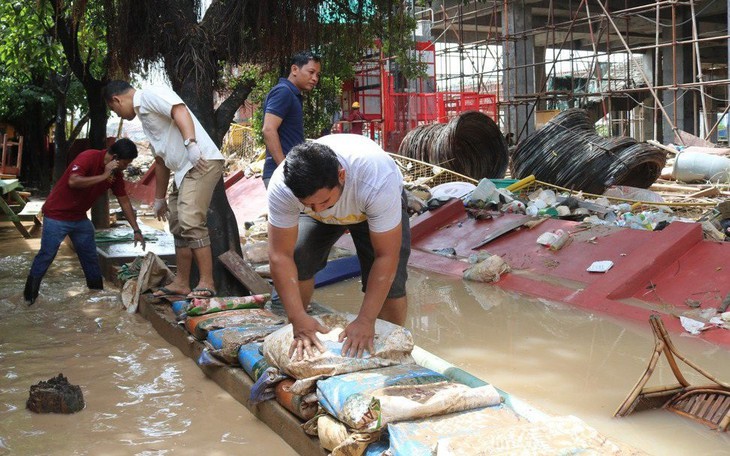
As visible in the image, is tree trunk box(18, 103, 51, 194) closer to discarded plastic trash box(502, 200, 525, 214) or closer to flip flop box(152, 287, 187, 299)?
discarded plastic trash box(502, 200, 525, 214)

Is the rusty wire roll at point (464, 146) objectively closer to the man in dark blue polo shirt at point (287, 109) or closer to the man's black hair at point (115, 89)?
the man in dark blue polo shirt at point (287, 109)

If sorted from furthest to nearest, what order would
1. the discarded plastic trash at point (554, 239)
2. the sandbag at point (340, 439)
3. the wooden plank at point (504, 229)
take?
1. the wooden plank at point (504, 229)
2. the discarded plastic trash at point (554, 239)
3. the sandbag at point (340, 439)

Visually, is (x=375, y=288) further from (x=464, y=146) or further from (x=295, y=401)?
(x=464, y=146)

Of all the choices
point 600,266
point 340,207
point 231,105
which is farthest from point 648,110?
point 340,207

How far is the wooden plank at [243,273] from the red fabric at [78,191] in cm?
127

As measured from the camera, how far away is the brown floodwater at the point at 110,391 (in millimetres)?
3703

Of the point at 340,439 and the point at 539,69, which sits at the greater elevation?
the point at 539,69

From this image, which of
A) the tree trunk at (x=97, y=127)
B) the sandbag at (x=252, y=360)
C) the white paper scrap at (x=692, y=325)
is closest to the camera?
the sandbag at (x=252, y=360)

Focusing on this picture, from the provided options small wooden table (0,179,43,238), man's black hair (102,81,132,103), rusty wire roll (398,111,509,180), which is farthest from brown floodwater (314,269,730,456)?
rusty wire roll (398,111,509,180)

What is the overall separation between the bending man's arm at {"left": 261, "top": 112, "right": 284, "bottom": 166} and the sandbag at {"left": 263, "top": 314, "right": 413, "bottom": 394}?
2061 millimetres

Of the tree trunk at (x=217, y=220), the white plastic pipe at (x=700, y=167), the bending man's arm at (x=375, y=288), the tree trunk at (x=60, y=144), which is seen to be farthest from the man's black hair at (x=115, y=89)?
the white plastic pipe at (x=700, y=167)

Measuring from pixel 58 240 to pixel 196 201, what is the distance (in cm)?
176

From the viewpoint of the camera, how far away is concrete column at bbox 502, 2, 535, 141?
20.1 metres

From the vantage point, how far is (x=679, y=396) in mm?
3939
